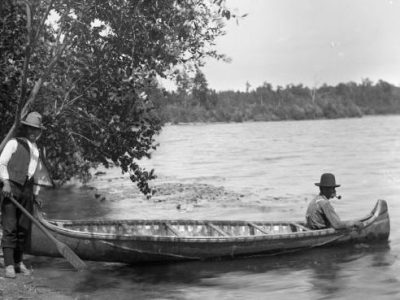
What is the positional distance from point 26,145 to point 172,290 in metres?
3.52

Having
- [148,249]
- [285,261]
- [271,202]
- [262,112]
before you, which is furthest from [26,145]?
[262,112]

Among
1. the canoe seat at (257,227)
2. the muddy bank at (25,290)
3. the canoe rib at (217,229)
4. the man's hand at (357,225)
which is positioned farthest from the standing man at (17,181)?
the man's hand at (357,225)

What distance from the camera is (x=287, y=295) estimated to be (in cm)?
945

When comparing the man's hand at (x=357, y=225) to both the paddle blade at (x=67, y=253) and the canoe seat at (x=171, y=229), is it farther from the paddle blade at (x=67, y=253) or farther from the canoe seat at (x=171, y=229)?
the paddle blade at (x=67, y=253)

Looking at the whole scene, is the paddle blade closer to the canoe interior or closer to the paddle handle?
the paddle handle

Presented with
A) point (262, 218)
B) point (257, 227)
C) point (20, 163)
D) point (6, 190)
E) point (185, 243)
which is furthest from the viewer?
point (262, 218)

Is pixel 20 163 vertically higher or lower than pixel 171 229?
higher

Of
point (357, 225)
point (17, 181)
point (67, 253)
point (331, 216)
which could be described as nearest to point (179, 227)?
point (331, 216)

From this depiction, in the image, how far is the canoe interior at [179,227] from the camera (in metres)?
11.5

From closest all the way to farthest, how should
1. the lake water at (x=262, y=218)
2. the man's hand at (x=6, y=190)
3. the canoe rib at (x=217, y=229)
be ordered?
the man's hand at (x=6, y=190), the lake water at (x=262, y=218), the canoe rib at (x=217, y=229)

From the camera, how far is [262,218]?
1853 cm

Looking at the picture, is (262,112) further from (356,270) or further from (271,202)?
(356,270)

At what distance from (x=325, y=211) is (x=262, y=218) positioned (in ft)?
23.0

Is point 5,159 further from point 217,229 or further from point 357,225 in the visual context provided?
point 357,225
